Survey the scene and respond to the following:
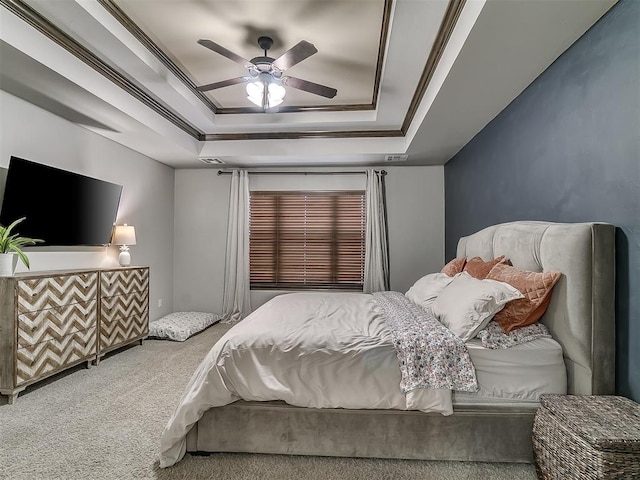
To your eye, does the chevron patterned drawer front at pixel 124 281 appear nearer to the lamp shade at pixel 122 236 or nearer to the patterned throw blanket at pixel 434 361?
the lamp shade at pixel 122 236

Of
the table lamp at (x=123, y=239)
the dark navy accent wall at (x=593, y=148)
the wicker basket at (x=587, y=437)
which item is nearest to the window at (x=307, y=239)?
the table lamp at (x=123, y=239)

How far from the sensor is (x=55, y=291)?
9.96 ft

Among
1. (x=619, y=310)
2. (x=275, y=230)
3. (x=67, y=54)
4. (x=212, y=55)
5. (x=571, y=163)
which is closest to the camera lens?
(x=619, y=310)

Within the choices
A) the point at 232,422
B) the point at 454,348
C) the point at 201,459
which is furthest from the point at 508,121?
the point at 201,459

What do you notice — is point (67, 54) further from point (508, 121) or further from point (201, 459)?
point (508, 121)

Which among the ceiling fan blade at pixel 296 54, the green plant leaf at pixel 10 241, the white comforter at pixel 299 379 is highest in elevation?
the ceiling fan blade at pixel 296 54

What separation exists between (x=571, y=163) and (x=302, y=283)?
157 inches

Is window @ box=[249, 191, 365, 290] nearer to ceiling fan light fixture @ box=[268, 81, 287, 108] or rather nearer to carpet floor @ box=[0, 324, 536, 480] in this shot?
ceiling fan light fixture @ box=[268, 81, 287, 108]

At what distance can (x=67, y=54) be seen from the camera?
2623mm

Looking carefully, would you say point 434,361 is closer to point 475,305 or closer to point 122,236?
point 475,305

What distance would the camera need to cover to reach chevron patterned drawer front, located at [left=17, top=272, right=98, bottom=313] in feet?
9.06

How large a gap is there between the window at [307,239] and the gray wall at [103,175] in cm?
133

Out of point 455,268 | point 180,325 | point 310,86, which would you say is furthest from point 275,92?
point 180,325

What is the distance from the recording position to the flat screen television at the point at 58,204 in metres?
2.92
